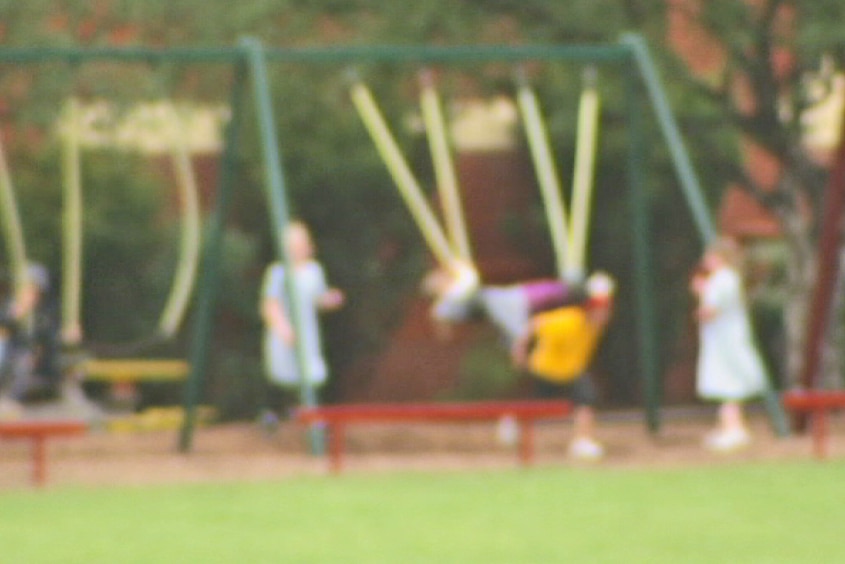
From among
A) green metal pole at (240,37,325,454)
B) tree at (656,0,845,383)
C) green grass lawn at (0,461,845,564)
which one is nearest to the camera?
green grass lawn at (0,461,845,564)

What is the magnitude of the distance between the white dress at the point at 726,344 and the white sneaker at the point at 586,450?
139cm

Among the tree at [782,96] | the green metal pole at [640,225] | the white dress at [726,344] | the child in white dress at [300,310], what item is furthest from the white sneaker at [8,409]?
the tree at [782,96]

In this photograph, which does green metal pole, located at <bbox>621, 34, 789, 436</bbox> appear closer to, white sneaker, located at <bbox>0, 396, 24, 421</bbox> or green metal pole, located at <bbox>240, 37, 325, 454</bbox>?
green metal pole, located at <bbox>240, 37, 325, 454</bbox>

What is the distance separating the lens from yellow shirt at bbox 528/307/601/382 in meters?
18.5

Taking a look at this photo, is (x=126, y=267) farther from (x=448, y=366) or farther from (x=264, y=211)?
(x=448, y=366)

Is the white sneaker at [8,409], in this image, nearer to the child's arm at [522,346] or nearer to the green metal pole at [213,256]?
the green metal pole at [213,256]

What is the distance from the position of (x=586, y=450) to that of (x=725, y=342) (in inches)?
74.8

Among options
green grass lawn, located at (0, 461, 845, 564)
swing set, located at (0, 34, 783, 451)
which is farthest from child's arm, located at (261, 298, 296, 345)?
green grass lawn, located at (0, 461, 845, 564)

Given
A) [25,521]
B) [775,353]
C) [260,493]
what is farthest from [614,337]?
[25,521]

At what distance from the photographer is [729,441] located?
1911 centimetres

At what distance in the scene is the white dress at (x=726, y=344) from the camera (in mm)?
19641

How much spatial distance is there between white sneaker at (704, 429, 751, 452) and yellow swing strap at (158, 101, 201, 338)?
165 inches

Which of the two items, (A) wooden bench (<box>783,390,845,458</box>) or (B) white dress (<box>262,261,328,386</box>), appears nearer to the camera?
(A) wooden bench (<box>783,390,845,458</box>)

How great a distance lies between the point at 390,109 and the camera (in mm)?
24984
